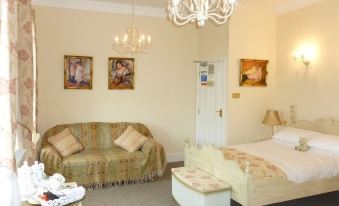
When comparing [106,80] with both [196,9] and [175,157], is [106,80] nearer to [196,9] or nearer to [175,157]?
[175,157]

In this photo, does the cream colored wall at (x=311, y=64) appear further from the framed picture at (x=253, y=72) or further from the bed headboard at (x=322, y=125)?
the framed picture at (x=253, y=72)

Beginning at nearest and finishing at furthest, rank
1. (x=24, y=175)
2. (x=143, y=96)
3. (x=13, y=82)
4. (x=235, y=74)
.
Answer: (x=13, y=82)
(x=24, y=175)
(x=235, y=74)
(x=143, y=96)

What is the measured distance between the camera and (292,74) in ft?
17.6

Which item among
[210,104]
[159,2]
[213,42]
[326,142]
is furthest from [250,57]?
[326,142]

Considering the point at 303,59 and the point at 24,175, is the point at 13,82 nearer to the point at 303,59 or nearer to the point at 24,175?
the point at 24,175

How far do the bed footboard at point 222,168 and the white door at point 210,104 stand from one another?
135 cm

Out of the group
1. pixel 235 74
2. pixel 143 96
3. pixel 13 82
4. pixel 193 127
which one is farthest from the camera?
pixel 193 127

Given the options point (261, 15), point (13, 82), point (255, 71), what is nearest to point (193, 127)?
point (255, 71)

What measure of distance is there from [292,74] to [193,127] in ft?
7.39

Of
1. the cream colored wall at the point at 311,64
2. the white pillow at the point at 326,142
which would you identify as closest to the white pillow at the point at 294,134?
the white pillow at the point at 326,142

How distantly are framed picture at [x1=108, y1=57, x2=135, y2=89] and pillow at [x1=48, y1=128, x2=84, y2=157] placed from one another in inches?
48.4

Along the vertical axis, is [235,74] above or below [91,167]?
above

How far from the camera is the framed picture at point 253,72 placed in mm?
5453

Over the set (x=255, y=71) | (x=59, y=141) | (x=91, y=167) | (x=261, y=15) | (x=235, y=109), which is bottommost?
(x=91, y=167)
